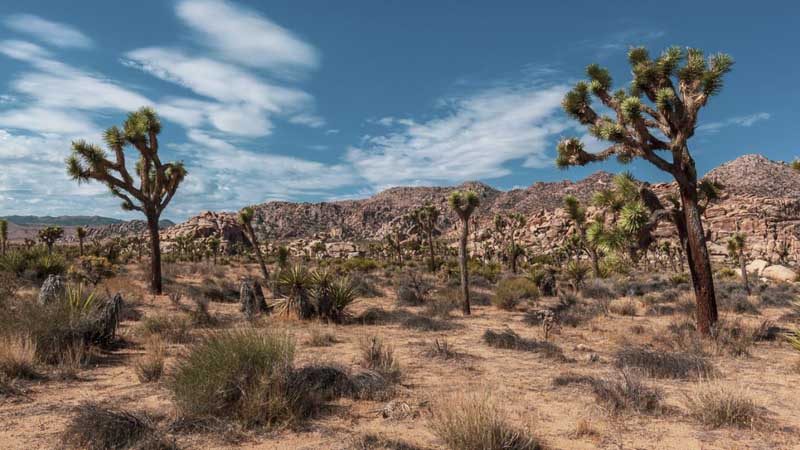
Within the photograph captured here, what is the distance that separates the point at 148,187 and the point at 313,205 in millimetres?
135514

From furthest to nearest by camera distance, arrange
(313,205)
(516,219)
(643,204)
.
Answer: (313,205)
(516,219)
(643,204)

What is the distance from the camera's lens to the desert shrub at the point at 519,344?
9.38m

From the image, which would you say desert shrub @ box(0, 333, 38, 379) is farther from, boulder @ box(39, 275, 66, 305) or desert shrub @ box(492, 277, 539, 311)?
desert shrub @ box(492, 277, 539, 311)

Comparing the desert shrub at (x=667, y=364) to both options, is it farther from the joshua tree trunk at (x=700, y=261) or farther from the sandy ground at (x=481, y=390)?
the joshua tree trunk at (x=700, y=261)

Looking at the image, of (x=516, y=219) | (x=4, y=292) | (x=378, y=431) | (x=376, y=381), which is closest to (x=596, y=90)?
(x=376, y=381)

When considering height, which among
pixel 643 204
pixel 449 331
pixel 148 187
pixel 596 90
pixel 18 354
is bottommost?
pixel 449 331

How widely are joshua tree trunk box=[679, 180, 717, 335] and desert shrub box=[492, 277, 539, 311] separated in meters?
7.73

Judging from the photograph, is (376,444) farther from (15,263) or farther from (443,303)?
(15,263)

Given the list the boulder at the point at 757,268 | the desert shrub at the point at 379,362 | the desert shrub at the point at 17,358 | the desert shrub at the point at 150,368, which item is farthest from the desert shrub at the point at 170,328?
the boulder at the point at 757,268

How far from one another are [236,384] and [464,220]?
12871mm

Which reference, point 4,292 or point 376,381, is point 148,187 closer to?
point 4,292

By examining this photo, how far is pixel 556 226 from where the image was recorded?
9738 cm

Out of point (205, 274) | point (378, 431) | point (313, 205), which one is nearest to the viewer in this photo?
point (378, 431)

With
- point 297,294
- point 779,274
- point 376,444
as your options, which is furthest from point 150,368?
point 779,274
